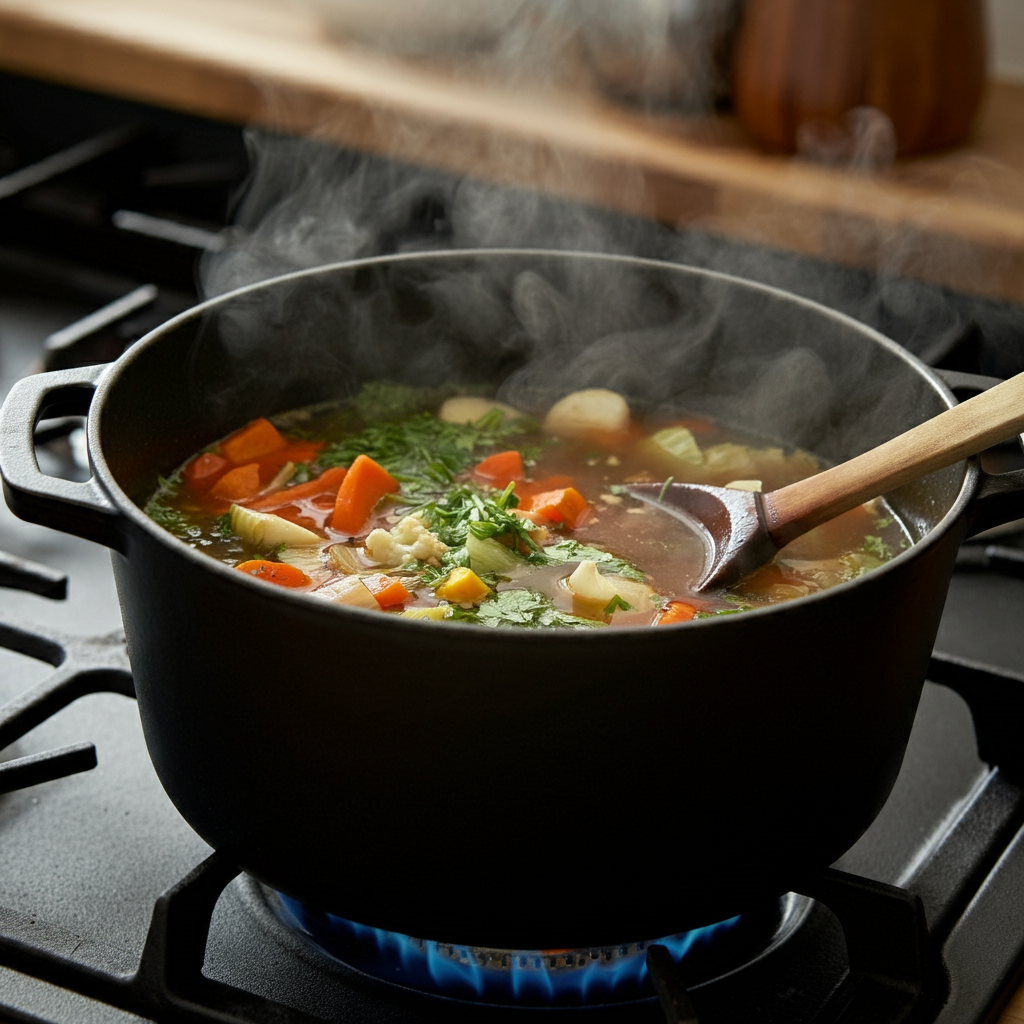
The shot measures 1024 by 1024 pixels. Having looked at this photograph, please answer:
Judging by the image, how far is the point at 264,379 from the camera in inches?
63.7

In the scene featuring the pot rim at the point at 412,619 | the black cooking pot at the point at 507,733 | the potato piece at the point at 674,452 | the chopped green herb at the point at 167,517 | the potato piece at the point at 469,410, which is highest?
the pot rim at the point at 412,619

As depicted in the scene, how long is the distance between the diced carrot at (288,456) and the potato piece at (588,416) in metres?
0.31

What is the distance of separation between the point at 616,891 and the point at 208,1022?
334mm

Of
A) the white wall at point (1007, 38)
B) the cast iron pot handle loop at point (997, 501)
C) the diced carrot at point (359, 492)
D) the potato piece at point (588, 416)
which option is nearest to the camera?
the cast iron pot handle loop at point (997, 501)

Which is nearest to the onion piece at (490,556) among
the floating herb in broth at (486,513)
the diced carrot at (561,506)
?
the floating herb in broth at (486,513)

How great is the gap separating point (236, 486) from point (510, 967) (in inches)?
26.7

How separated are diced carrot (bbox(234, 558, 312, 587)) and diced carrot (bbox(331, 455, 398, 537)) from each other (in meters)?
0.14

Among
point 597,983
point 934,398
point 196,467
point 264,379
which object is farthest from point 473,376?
point 597,983

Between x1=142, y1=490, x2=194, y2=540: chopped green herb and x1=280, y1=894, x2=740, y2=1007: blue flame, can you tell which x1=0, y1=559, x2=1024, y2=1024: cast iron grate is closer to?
x1=280, y1=894, x2=740, y2=1007: blue flame

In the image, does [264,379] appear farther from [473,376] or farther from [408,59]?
[408,59]

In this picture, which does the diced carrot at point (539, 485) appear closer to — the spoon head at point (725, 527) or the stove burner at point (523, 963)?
the spoon head at point (725, 527)

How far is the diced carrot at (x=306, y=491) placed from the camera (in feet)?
4.92

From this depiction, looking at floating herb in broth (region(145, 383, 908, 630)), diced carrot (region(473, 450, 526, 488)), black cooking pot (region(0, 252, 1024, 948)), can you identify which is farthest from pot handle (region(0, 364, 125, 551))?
diced carrot (region(473, 450, 526, 488))

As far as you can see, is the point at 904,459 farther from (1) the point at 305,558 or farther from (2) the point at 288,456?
(2) the point at 288,456
